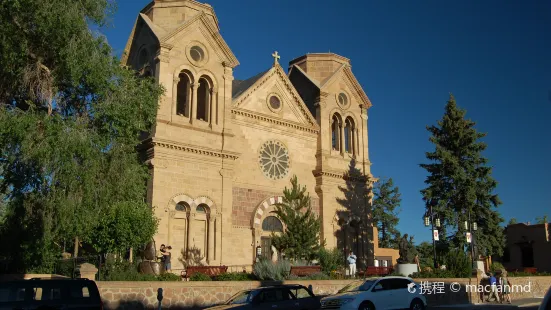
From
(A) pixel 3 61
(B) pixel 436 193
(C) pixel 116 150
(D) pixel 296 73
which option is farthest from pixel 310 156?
(A) pixel 3 61

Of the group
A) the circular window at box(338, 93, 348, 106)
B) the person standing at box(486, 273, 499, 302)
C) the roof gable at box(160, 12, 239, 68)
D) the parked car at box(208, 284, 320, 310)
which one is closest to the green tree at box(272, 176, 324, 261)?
the person standing at box(486, 273, 499, 302)

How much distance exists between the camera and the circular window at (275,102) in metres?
36.8

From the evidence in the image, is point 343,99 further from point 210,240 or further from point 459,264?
point 210,240

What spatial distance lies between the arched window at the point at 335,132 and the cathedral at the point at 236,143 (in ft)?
0.27

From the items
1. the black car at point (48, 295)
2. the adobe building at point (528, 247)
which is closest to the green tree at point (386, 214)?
the adobe building at point (528, 247)

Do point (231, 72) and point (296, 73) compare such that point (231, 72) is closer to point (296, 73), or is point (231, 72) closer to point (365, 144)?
point (296, 73)

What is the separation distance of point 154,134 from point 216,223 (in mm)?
6270

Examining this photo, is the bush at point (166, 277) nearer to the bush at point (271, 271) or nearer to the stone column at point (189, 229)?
the bush at point (271, 271)

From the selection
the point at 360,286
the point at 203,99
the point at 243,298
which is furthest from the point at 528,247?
the point at 243,298

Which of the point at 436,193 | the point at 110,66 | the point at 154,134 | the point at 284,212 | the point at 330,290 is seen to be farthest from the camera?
the point at 436,193

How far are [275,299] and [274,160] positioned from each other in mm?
19205

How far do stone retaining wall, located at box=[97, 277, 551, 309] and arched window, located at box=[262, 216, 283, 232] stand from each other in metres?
9.05

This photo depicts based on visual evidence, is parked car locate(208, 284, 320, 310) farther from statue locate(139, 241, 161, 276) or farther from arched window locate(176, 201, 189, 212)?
arched window locate(176, 201, 189, 212)

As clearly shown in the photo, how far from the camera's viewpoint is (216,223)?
102 ft
